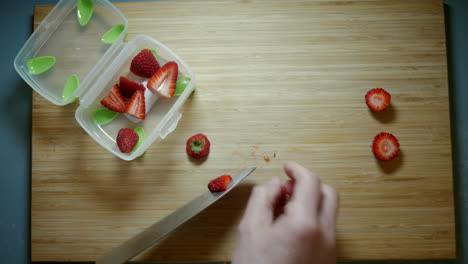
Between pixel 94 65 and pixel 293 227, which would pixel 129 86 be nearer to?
pixel 94 65

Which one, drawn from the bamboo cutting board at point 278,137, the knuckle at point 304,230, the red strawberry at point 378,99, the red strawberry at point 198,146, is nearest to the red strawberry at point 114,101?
the bamboo cutting board at point 278,137

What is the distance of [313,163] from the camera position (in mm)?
1165

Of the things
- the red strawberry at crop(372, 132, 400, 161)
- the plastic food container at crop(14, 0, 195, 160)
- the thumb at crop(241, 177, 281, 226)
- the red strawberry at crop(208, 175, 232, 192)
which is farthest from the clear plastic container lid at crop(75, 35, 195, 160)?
the red strawberry at crop(372, 132, 400, 161)

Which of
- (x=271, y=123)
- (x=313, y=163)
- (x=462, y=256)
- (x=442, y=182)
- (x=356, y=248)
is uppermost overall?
(x=271, y=123)

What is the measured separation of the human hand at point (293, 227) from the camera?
2.56 feet

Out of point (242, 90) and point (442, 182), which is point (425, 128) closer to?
point (442, 182)

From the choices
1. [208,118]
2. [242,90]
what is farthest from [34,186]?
[242,90]

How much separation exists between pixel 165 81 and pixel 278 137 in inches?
16.8

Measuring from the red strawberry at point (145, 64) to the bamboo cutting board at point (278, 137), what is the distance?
10cm

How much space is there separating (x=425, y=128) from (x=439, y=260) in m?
0.49

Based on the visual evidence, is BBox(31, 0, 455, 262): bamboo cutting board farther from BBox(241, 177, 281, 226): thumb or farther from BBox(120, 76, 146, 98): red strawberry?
BBox(241, 177, 281, 226): thumb

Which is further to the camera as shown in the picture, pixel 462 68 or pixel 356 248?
pixel 462 68

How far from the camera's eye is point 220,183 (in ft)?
3.59

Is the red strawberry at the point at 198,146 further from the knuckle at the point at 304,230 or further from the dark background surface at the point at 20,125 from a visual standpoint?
the dark background surface at the point at 20,125
